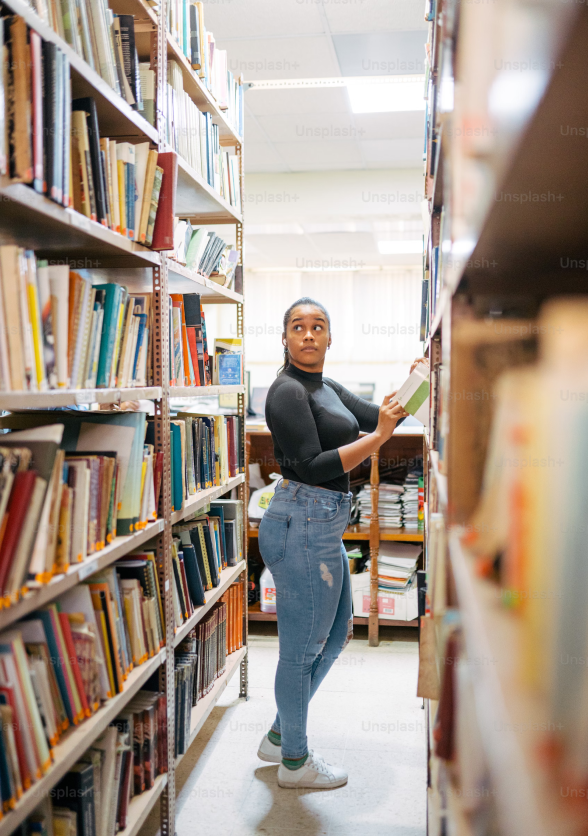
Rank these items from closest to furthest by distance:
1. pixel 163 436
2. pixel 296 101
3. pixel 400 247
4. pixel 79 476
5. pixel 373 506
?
pixel 79 476 < pixel 163 436 < pixel 373 506 < pixel 296 101 < pixel 400 247

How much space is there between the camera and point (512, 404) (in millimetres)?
543

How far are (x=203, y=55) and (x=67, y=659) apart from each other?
6.63 ft

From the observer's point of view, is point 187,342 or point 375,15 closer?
point 187,342

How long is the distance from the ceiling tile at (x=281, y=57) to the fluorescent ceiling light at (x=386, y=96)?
22 cm

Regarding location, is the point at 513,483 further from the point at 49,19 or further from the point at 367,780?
the point at 367,780

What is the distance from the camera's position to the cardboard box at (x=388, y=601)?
3.19 meters

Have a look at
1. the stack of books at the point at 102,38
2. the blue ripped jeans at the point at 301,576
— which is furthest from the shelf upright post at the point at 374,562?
the stack of books at the point at 102,38

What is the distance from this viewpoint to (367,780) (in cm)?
211

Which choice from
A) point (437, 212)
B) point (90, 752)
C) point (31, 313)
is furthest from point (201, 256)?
point (90, 752)

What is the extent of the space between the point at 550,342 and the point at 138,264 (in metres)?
1.40

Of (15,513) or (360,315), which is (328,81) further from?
(360,315)

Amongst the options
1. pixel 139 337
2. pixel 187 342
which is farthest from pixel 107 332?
pixel 187 342

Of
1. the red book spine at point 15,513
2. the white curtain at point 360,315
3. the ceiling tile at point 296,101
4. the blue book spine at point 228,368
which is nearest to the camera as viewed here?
the red book spine at point 15,513

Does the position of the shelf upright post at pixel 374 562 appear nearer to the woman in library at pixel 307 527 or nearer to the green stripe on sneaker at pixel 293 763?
the woman in library at pixel 307 527
